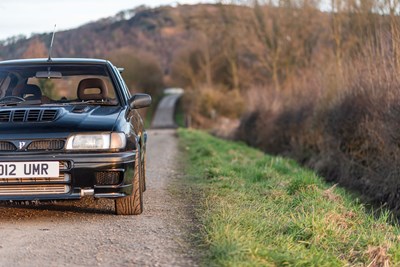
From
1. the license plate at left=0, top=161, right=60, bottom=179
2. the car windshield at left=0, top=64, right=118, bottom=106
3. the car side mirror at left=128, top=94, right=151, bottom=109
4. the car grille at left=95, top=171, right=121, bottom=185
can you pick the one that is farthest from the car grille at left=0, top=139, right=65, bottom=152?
the car side mirror at left=128, top=94, right=151, bottom=109

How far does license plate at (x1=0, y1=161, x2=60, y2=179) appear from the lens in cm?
577

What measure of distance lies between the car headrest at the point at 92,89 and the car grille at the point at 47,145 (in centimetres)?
148

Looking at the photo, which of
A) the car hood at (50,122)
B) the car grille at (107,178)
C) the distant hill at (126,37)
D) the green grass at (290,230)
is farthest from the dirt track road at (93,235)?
the distant hill at (126,37)

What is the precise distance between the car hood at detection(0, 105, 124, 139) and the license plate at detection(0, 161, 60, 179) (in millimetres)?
251

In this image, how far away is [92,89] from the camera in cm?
747

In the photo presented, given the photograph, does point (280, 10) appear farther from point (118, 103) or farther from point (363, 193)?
point (118, 103)

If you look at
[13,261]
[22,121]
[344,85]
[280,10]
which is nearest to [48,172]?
[22,121]

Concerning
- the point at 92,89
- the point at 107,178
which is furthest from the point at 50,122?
the point at 92,89

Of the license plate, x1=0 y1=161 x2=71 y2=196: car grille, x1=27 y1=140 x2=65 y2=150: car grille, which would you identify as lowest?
x1=0 y1=161 x2=71 y2=196: car grille

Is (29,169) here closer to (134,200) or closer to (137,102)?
(134,200)

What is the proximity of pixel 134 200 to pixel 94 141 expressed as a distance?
2.65 feet

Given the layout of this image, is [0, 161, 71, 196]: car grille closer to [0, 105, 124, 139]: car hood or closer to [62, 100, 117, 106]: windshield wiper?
[0, 105, 124, 139]: car hood

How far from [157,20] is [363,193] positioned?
49.2 m

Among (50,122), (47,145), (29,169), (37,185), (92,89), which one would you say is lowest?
(37,185)
